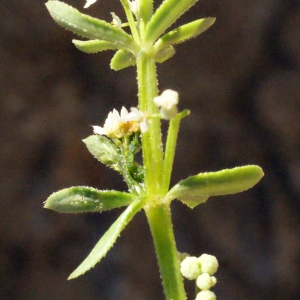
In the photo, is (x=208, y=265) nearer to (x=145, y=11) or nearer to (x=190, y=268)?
(x=190, y=268)

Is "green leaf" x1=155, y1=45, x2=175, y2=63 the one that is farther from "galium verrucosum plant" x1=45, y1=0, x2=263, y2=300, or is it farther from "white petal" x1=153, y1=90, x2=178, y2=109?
"white petal" x1=153, y1=90, x2=178, y2=109

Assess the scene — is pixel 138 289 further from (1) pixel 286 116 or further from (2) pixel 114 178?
(1) pixel 286 116

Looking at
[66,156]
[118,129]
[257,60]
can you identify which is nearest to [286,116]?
[257,60]

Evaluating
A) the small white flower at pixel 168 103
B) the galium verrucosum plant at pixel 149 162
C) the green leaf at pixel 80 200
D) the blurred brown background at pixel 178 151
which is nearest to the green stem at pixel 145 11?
the galium verrucosum plant at pixel 149 162

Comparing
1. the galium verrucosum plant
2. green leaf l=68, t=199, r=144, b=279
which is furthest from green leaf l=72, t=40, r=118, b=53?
green leaf l=68, t=199, r=144, b=279

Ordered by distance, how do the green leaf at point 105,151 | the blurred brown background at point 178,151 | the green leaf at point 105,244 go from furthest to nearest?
the blurred brown background at point 178,151 → the green leaf at point 105,151 → the green leaf at point 105,244

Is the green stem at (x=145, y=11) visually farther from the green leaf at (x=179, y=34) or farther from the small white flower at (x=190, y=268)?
the small white flower at (x=190, y=268)

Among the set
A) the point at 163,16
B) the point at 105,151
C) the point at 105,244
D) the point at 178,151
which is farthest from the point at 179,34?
the point at 178,151
